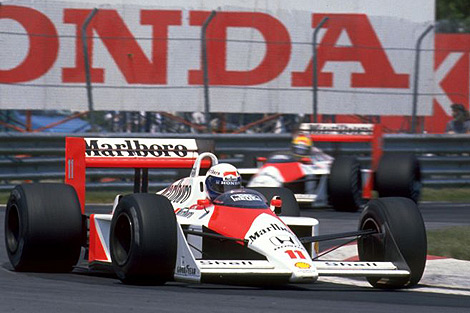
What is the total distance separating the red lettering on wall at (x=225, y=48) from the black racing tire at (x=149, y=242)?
1054 cm

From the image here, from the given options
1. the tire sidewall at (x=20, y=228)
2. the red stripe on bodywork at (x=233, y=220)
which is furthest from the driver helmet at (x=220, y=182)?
the tire sidewall at (x=20, y=228)

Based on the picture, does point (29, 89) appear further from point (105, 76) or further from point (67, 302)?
point (67, 302)

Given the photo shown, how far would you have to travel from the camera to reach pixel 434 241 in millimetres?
11930

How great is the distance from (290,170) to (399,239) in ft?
27.5

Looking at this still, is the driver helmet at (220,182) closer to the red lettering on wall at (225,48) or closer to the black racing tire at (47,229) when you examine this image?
the black racing tire at (47,229)

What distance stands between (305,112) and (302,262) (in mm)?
11953

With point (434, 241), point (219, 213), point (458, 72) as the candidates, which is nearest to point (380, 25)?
point (458, 72)

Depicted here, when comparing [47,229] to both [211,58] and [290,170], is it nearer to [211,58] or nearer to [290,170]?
[290,170]

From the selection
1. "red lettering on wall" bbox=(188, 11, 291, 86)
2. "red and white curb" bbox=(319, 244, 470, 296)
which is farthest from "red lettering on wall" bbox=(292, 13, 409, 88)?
"red and white curb" bbox=(319, 244, 470, 296)

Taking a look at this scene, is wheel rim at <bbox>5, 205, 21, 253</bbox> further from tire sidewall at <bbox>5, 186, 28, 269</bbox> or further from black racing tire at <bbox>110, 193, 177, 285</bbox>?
black racing tire at <bbox>110, 193, 177, 285</bbox>

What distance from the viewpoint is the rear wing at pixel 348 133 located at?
58.1 feet

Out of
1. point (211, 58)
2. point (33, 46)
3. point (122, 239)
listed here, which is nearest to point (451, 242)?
point (122, 239)

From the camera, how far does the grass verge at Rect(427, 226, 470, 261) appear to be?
430 inches

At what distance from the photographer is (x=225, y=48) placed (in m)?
19.0
